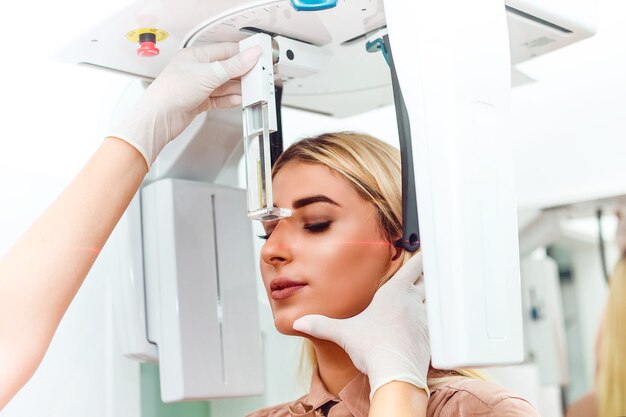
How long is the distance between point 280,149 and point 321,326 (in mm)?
380

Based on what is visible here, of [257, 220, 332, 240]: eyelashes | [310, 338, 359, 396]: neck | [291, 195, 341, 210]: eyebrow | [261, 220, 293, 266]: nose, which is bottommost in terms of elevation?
[310, 338, 359, 396]: neck

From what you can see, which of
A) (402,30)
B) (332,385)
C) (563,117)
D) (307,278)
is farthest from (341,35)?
(563,117)

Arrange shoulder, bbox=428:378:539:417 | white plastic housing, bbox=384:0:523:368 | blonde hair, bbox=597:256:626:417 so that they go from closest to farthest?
white plastic housing, bbox=384:0:523:368 → shoulder, bbox=428:378:539:417 → blonde hair, bbox=597:256:626:417

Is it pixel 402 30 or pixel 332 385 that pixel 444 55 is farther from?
A: pixel 332 385

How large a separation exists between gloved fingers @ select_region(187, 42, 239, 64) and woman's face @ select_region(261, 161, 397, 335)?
0.27m

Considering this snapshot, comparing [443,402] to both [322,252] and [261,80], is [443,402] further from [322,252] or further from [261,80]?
[261,80]

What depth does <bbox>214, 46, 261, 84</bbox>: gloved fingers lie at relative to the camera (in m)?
1.21

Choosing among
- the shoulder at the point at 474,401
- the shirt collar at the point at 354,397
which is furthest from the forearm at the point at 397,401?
the shirt collar at the point at 354,397

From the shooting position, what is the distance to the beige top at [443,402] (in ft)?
3.82

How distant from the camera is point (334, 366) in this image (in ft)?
4.64

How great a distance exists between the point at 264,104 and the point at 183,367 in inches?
19.5

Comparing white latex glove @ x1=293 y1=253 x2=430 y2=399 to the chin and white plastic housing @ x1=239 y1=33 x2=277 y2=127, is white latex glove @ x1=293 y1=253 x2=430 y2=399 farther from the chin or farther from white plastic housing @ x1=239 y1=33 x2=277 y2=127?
white plastic housing @ x1=239 y1=33 x2=277 y2=127

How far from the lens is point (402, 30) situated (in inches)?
39.2

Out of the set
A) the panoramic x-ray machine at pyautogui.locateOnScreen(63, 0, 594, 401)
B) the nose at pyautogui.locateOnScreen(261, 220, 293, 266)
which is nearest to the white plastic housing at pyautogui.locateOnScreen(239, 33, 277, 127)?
the panoramic x-ray machine at pyautogui.locateOnScreen(63, 0, 594, 401)
